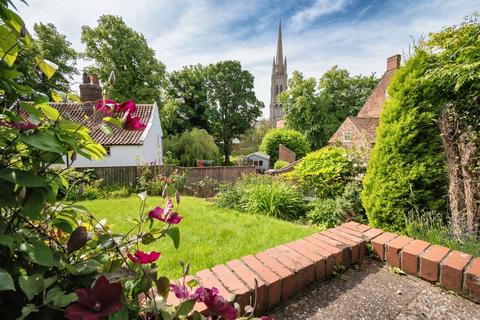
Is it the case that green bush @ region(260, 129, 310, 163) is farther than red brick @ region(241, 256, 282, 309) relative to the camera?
Yes

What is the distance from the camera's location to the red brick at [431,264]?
1604 millimetres

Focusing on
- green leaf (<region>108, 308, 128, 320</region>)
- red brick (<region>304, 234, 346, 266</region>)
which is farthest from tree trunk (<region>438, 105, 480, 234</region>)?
green leaf (<region>108, 308, 128, 320</region>)

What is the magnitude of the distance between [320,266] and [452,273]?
889mm

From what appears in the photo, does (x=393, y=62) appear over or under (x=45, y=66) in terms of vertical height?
over

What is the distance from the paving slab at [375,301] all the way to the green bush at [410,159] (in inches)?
65.9

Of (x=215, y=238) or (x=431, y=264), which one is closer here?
(x=431, y=264)

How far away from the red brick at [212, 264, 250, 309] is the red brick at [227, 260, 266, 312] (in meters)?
0.03

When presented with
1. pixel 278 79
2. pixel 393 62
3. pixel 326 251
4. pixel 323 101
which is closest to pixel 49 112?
pixel 326 251

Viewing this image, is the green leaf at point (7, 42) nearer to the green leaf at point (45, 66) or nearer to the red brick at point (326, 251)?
the green leaf at point (45, 66)

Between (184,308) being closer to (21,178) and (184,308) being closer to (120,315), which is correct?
(120,315)

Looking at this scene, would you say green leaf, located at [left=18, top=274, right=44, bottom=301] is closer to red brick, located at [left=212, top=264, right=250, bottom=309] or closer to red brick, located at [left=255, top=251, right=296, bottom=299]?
red brick, located at [left=212, top=264, right=250, bottom=309]

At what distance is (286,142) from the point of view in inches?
860

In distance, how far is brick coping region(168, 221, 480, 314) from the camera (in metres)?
1.33

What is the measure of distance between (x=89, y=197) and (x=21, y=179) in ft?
27.1
